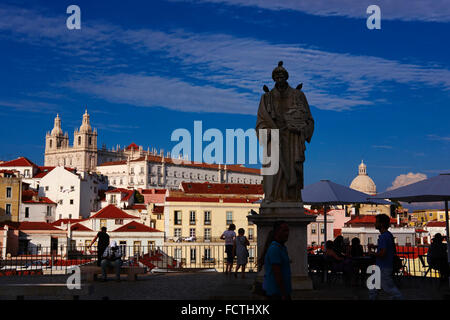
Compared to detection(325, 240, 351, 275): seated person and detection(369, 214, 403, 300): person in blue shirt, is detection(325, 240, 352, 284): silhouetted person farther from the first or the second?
detection(369, 214, 403, 300): person in blue shirt

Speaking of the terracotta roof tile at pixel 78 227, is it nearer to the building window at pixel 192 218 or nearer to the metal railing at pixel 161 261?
the metal railing at pixel 161 261

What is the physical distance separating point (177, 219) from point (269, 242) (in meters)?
47.7

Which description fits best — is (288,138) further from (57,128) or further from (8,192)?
(57,128)

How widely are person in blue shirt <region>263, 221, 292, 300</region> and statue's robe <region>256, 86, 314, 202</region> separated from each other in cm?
360

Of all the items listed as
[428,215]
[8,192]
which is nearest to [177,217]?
[8,192]

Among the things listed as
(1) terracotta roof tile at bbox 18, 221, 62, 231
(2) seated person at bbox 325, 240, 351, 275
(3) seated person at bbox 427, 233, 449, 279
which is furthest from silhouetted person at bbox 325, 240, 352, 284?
(1) terracotta roof tile at bbox 18, 221, 62, 231

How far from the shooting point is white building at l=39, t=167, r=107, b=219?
82.6 meters

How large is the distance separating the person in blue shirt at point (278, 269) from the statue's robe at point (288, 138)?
3.60 metres

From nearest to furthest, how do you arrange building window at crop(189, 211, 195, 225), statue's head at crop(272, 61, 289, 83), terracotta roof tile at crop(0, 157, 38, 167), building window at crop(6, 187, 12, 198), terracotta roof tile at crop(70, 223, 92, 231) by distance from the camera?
statue's head at crop(272, 61, 289, 83) < building window at crop(189, 211, 195, 225) < terracotta roof tile at crop(70, 223, 92, 231) < building window at crop(6, 187, 12, 198) < terracotta roof tile at crop(0, 157, 38, 167)

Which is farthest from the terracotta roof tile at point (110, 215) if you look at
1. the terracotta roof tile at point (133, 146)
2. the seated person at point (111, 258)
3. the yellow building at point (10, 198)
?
the terracotta roof tile at point (133, 146)

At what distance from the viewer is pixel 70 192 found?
8325 cm

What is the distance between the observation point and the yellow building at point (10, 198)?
6838cm

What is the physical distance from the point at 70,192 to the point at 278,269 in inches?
3198
